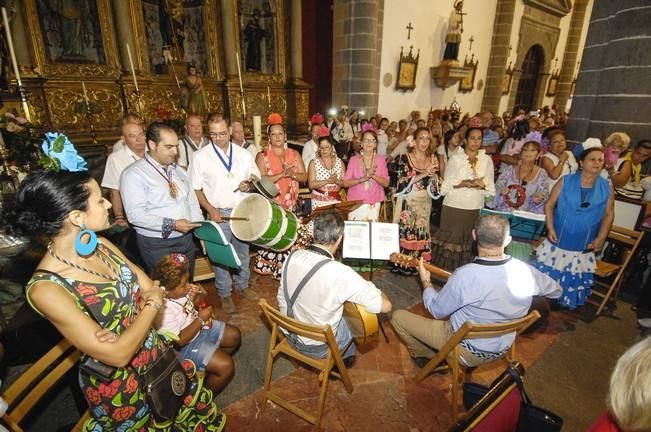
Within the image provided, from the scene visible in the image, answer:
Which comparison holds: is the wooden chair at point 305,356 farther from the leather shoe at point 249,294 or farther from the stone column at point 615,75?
the stone column at point 615,75

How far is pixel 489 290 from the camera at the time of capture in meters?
2.21

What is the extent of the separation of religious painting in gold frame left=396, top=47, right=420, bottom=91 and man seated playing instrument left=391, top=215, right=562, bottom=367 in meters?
9.49

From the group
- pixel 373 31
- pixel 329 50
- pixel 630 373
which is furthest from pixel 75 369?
pixel 329 50

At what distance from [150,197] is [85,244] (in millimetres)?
1418

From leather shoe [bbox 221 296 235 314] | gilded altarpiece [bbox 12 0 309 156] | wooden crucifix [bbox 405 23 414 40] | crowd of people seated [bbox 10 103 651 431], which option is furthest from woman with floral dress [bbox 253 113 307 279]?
wooden crucifix [bbox 405 23 414 40]

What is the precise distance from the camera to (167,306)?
7.48ft

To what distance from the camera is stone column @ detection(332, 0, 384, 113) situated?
8.69m

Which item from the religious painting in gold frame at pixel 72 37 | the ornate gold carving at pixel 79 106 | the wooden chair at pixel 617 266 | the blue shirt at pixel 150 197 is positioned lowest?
the wooden chair at pixel 617 266

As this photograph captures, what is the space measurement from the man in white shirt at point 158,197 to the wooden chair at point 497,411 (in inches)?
98.7

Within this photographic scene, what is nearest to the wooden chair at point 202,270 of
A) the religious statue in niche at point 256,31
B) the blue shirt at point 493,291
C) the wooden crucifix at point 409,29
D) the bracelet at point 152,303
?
the bracelet at point 152,303

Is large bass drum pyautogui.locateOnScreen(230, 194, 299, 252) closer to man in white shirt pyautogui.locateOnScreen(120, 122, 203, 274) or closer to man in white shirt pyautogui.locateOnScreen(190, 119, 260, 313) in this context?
man in white shirt pyautogui.locateOnScreen(190, 119, 260, 313)

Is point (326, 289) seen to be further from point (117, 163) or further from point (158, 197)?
point (117, 163)

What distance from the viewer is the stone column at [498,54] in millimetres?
13016

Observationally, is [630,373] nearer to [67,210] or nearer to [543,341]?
[67,210]
